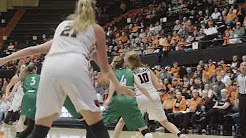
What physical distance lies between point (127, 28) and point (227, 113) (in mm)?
14505

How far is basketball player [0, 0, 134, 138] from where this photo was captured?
414 centimetres

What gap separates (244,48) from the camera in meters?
16.1

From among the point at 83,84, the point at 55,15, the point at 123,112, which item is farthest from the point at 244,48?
the point at 55,15

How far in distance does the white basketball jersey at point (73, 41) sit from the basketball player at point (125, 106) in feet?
10.2

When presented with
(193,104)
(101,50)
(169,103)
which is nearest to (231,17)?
(169,103)

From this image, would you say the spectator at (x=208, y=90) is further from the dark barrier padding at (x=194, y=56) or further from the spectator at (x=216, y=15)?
the spectator at (x=216, y=15)

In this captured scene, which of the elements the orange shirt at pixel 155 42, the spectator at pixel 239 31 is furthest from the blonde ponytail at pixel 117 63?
the orange shirt at pixel 155 42

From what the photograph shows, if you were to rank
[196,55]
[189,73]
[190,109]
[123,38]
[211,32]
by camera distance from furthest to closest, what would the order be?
[123,38] < [211,32] < [196,55] < [189,73] < [190,109]

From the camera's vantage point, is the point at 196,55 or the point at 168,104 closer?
the point at 168,104

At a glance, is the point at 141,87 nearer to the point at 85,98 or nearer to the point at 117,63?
the point at 117,63

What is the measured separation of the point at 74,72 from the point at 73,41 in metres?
0.33

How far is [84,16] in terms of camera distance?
14.2ft

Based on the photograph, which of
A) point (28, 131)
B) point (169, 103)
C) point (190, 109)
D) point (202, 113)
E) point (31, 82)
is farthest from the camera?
point (169, 103)

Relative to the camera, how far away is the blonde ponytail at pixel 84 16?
4281mm
